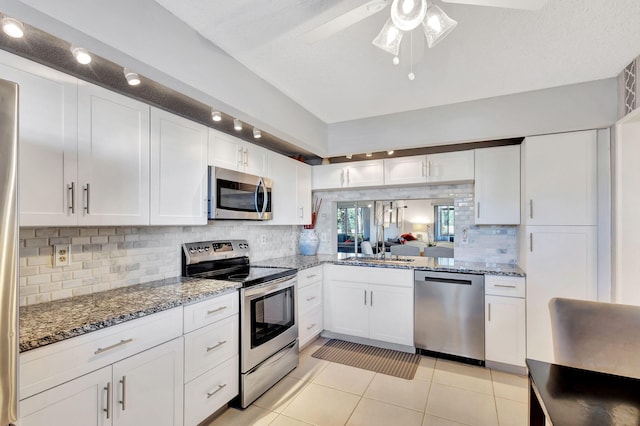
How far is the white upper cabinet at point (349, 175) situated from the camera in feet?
11.8

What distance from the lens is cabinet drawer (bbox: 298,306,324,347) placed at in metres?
3.09

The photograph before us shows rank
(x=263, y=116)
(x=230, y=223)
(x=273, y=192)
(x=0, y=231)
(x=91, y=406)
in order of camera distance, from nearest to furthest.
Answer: (x=0, y=231)
(x=91, y=406)
(x=263, y=116)
(x=230, y=223)
(x=273, y=192)

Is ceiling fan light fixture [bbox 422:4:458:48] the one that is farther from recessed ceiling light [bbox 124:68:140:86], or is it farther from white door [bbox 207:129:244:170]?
white door [bbox 207:129:244:170]

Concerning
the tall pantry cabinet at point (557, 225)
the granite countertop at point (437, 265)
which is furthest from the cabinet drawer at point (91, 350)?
the tall pantry cabinet at point (557, 225)

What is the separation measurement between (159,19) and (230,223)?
1813 millimetres

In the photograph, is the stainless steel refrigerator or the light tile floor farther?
the light tile floor

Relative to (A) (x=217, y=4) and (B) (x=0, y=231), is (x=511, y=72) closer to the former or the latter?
(A) (x=217, y=4)

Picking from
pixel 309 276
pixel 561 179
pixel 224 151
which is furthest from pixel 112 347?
pixel 561 179

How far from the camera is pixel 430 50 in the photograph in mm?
1990

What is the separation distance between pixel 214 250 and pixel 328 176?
1.80 metres

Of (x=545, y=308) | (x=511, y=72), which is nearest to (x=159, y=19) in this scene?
(x=511, y=72)

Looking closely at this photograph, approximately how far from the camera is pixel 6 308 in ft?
2.87

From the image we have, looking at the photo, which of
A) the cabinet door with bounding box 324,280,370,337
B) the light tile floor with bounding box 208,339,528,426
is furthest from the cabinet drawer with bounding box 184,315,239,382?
the cabinet door with bounding box 324,280,370,337

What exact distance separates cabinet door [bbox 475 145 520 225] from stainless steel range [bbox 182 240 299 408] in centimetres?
204
